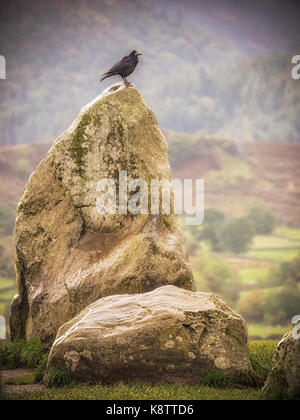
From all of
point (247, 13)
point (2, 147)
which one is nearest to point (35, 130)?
point (2, 147)

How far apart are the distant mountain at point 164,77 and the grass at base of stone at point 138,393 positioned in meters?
118

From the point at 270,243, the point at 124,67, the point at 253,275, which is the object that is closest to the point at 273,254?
the point at 270,243

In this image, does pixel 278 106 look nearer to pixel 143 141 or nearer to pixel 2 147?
pixel 2 147

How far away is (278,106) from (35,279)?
493ft

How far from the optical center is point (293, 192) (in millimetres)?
125750

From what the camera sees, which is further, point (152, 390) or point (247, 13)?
point (247, 13)

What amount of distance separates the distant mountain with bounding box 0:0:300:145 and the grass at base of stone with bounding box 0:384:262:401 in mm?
118418

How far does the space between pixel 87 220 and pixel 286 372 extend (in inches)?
264

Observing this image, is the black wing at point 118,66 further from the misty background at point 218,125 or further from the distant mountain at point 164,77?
the distant mountain at point 164,77

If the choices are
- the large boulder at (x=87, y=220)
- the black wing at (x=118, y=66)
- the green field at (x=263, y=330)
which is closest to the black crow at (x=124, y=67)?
the black wing at (x=118, y=66)

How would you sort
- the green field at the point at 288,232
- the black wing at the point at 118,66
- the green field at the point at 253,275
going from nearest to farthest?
the black wing at the point at 118,66
the green field at the point at 253,275
the green field at the point at 288,232

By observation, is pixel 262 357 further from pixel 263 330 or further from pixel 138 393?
pixel 263 330

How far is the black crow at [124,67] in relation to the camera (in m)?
15.1

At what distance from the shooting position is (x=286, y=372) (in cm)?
1009
